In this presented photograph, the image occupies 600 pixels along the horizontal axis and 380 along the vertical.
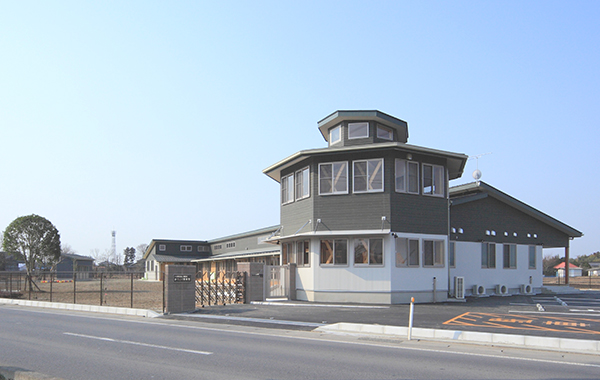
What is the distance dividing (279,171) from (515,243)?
14312 millimetres

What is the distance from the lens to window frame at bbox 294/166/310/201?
23.4 meters

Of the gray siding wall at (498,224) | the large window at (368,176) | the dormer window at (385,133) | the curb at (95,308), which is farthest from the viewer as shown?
the gray siding wall at (498,224)

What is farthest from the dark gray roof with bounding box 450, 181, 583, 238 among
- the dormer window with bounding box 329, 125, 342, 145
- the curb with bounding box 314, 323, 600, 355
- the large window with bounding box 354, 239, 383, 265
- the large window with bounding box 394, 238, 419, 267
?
the curb with bounding box 314, 323, 600, 355

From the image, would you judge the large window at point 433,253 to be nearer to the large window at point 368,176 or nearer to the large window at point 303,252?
the large window at point 368,176

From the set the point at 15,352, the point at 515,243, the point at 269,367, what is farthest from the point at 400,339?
the point at 515,243

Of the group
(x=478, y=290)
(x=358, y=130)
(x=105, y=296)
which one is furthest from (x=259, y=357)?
(x=105, y=296)

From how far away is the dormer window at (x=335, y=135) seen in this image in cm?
2431

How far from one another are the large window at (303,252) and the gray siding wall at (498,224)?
790 centimetres

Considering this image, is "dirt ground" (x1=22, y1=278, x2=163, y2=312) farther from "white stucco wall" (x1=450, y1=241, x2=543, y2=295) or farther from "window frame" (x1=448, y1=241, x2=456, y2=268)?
"white stucco wall" (x1=450, y1=241, x2=543, y2=295)

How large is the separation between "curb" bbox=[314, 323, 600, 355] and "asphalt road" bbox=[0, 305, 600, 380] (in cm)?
44

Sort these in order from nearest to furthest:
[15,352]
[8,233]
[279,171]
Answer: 1. [15,352]
2. [279,171]
3. [8,233]

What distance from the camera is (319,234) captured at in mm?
21953

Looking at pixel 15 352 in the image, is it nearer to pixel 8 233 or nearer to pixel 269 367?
pixel 269 367

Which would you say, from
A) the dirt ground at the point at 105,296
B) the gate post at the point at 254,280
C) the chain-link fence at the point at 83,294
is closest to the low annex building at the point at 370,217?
the gate post at the point at 254,280
